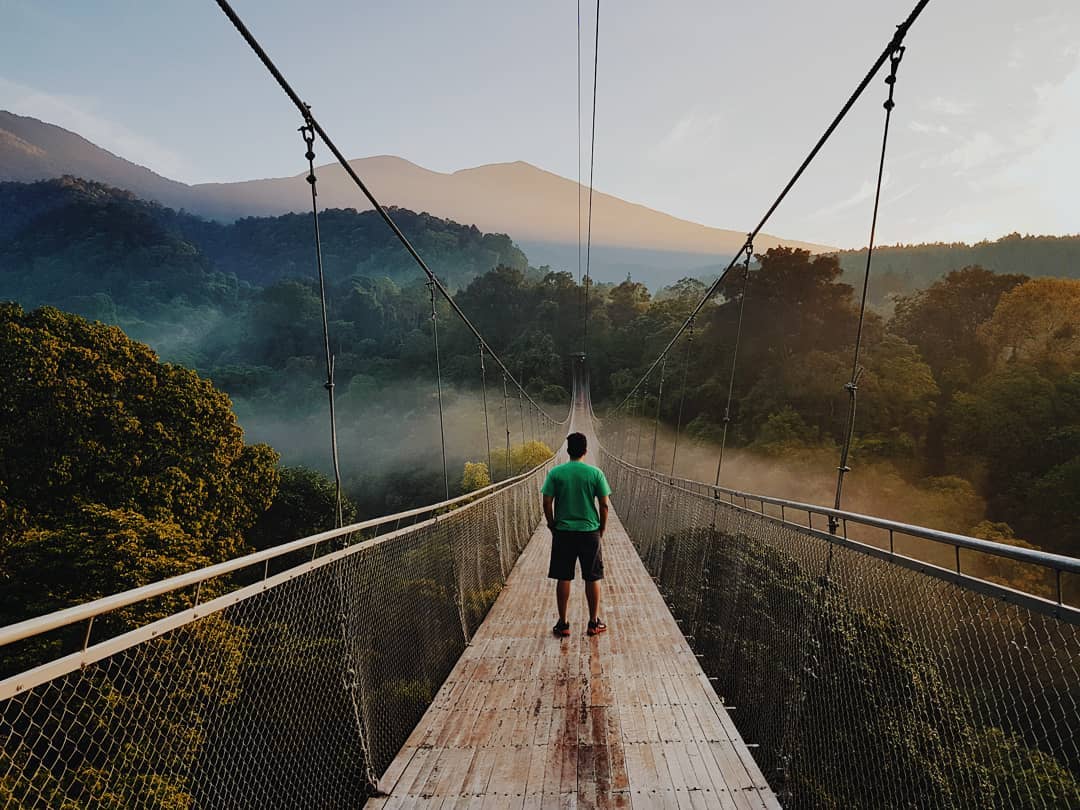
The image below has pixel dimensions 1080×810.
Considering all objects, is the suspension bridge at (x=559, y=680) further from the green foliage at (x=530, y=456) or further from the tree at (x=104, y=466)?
the green foliage at (x=530, y=456)

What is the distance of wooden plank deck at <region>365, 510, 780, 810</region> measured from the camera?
204cm

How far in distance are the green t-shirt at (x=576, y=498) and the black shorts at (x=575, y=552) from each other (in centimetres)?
4

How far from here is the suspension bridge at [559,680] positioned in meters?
1.51

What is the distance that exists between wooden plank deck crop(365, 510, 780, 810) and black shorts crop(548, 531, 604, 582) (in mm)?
422

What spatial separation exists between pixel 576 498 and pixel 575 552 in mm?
293

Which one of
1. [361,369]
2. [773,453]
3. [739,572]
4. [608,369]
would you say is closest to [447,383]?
[361,369]

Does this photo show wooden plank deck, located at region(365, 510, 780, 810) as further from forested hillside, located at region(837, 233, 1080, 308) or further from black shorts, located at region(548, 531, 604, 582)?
forested hillside, located at region(837, 233, 1080, 308)

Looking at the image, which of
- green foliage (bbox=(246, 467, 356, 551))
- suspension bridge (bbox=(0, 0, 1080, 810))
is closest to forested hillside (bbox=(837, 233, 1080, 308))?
green foliage (bbox=(246, 467, 356, 551))

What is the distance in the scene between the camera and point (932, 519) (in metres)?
25.2

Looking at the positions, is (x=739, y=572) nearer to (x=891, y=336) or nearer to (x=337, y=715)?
(x=337, y=715)

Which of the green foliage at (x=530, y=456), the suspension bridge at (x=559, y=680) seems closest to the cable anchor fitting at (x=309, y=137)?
the suspension bridge at (x=559, y=680)

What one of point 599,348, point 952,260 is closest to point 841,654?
point 952,260

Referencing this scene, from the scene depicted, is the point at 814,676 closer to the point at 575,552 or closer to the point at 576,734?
the point at 576,734

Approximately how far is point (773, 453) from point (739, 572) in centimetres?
2845
